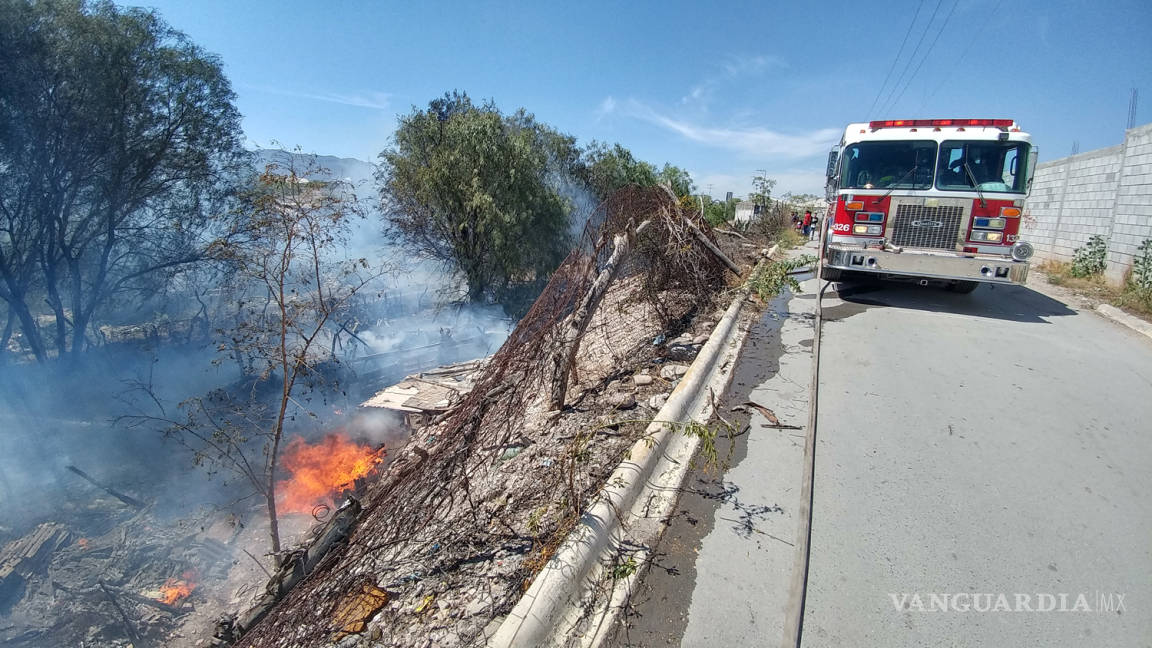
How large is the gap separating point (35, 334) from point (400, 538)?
12992 mm

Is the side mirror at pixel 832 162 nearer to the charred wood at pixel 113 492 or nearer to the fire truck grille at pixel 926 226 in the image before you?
the fire truck grille at pixel 926 226

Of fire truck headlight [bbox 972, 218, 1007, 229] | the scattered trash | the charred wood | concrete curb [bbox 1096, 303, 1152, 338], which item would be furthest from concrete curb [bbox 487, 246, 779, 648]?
the charred wood

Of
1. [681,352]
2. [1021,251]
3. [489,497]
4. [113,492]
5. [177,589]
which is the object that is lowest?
[177,589]

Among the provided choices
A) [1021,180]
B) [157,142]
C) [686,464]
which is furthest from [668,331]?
[157,142]

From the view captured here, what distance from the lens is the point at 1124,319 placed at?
7418 millimetres

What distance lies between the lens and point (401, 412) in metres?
9.88

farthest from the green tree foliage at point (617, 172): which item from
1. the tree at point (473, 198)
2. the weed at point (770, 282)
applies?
the weed at point (770, 282)

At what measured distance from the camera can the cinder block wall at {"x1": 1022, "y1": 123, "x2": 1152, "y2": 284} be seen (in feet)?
32.7

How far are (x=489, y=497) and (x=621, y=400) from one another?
159cm

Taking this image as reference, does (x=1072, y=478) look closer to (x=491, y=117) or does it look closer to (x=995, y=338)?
(x=995, y=338)

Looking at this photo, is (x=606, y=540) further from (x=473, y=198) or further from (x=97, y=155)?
(x=473, y=198)

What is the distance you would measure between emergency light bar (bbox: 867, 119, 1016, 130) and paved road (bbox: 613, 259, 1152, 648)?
373 centimetres

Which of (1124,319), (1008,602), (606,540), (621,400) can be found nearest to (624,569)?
(606,540)

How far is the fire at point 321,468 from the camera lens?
28.1ft
